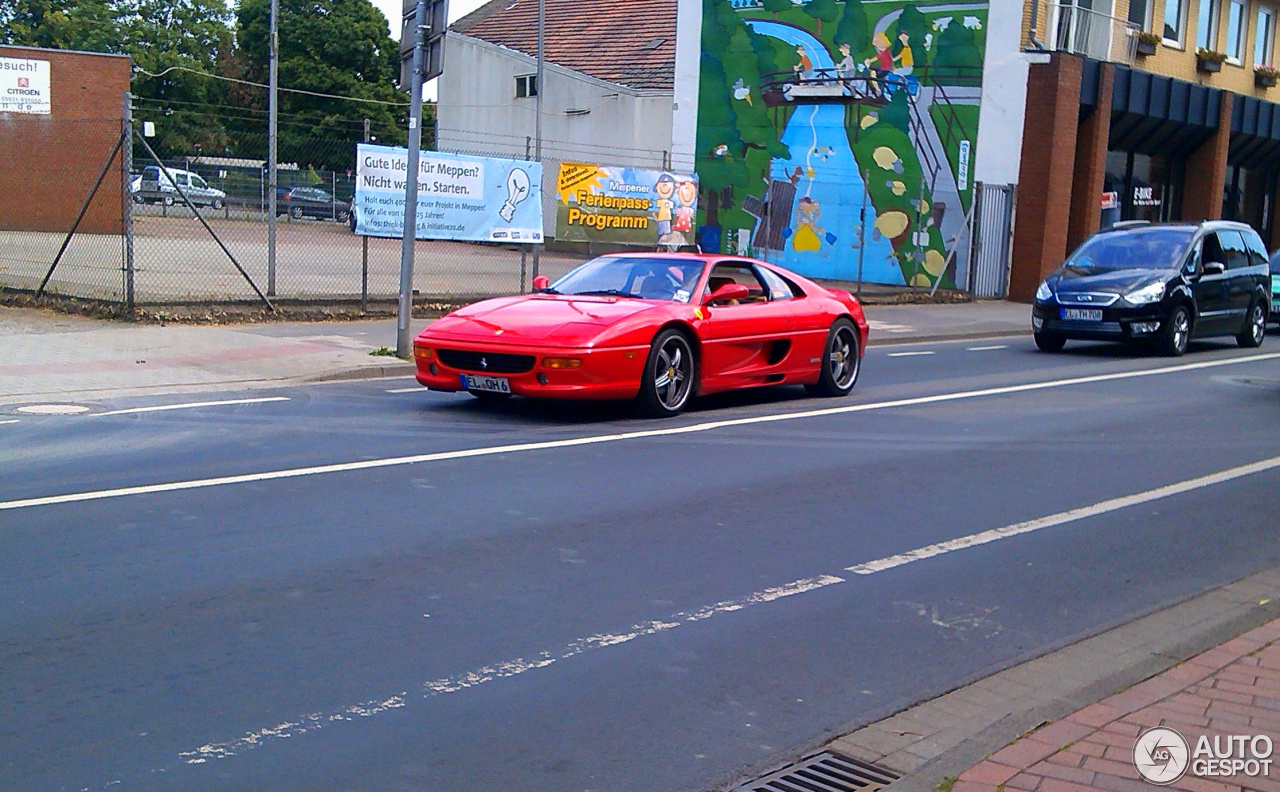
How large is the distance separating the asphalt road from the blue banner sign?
19.6ft

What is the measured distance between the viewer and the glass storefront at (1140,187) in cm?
3309

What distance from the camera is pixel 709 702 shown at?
4.80 metres

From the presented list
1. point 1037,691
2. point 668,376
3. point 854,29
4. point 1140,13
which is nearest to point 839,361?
point 668,376

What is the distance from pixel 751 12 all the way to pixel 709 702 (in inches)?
1150

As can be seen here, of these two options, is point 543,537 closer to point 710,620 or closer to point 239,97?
→ point 710,620

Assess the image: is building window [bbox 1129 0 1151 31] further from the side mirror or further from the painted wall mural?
the side mirror

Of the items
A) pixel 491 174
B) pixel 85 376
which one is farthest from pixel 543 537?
pixel 491 174

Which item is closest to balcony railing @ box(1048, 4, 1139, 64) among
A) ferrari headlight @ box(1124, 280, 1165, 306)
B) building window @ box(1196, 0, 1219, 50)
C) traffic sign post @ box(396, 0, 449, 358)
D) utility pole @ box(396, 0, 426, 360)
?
building window @ box(1196, 0, 1219, 50)

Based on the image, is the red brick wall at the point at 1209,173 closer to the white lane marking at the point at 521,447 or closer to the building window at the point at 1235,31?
the building window at the point at 1235,31

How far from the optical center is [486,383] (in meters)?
10.2

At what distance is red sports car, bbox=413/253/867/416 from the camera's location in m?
10.1

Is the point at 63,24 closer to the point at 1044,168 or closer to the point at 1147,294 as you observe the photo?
the point at 1044,168

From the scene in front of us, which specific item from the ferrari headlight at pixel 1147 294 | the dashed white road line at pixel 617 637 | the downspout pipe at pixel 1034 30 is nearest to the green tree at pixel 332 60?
the downspout pipe at pixel 1034 30

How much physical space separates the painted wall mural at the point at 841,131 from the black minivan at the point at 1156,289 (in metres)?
9.69
